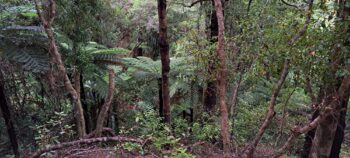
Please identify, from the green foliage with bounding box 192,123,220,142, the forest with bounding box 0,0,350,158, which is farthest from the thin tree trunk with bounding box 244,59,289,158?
the green foliage with bounding box 192,123,220,142

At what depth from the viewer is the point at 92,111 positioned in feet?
26.3

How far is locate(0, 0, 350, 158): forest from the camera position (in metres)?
4.06

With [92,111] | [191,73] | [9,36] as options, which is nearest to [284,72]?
[191,73]

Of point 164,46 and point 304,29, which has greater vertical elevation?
point 304,29

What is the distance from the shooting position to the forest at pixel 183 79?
406 centimetres

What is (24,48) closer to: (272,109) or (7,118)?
(7,118)

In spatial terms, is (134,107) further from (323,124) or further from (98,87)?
(323,124)

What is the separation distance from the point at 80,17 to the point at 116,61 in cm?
178

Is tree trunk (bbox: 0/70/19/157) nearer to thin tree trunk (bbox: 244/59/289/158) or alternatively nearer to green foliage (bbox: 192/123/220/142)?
green foliage (bbox: 192/123/220/142)

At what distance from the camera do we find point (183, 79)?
7027 mm

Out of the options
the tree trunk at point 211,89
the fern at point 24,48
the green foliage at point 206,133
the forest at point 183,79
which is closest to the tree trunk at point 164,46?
the forest at point 183,79

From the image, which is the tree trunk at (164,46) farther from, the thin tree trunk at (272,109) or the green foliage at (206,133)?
the thin tree trunk at (272,109)

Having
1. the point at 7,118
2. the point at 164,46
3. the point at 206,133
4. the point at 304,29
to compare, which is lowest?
the point at 206,133

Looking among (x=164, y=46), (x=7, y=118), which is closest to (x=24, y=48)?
(x=7, y=118)
